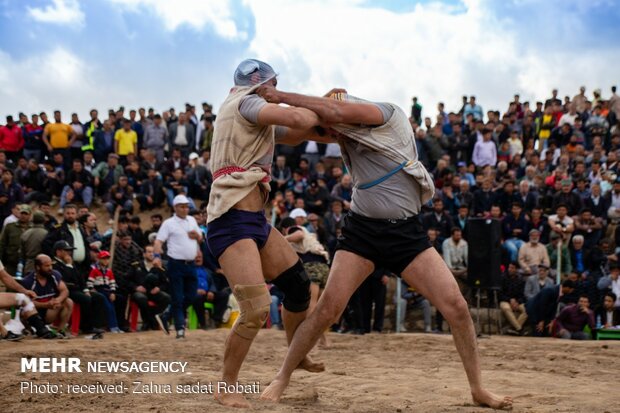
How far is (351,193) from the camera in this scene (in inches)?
460

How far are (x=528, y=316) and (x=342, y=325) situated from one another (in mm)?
3088

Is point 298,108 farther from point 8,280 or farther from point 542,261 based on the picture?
point 542,261

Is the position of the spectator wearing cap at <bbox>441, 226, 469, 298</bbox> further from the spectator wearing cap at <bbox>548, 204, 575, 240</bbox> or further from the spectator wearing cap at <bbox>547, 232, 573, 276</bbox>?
the spectator wearing cap at <bbox>548, 204, 575, 240</bbox>

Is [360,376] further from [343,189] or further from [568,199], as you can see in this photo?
[343,189]

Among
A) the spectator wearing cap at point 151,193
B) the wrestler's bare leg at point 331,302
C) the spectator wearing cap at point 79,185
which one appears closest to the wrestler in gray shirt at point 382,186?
the wrestler's bare leg at point 331,302

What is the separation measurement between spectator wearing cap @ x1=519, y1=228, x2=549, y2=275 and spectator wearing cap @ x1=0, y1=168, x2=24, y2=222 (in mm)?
9754

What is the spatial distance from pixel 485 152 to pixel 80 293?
1075 centimetres

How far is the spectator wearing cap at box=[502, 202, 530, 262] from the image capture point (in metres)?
15.7

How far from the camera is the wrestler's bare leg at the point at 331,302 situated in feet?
18.6

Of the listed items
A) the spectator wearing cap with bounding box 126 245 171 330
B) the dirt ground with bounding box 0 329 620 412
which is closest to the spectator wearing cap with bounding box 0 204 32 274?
the spectator wearing cap with bounding box 126 245 171 330

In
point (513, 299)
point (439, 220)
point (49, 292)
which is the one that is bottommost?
point (513, 299)

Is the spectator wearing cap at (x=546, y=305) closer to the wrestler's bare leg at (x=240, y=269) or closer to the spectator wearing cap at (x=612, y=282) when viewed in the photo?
the spectator wearing cap at (x=612, y=282)

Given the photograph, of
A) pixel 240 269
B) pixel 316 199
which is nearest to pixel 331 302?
pixel 240 269

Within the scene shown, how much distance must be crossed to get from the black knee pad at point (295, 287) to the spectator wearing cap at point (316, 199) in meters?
11.7
